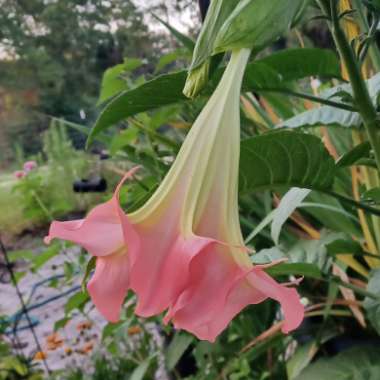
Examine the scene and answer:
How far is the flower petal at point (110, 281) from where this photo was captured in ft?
0.61

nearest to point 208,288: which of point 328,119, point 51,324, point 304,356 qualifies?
point 328,119

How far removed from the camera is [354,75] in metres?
0.27

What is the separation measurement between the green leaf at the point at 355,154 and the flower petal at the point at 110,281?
0.21 metres

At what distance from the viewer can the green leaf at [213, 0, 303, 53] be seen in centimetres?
19


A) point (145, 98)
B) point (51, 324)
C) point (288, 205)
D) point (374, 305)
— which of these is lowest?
point (51, 324)

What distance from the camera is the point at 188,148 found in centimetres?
19

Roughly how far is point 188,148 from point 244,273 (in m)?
0.05

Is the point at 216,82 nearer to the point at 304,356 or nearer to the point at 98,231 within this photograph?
the point at 98,231

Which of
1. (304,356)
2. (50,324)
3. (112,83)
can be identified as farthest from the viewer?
(50,324)

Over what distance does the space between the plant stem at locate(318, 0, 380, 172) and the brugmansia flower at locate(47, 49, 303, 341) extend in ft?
0.33

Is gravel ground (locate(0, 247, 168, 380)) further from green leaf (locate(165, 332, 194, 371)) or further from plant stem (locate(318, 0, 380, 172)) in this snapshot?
plant stem (locate(318, 0, 380, 172))

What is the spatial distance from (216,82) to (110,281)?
196 mm

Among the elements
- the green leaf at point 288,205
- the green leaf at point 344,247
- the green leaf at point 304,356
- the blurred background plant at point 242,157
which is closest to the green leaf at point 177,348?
the blurred background plant at point 242,157

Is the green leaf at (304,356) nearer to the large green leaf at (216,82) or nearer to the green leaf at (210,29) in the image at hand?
the large green leaf at (216,82)
